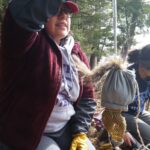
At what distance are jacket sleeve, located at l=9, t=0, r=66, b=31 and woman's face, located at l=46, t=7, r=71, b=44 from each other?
0.30 metres

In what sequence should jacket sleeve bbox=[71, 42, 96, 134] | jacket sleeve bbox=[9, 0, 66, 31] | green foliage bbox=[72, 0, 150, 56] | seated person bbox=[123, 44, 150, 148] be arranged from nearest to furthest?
jacket sleeve bbox=[9, 0, 66, 31]
jacket sleeve bbox=[71, 42, 96, 134]
seated person bbox=[123, 44, 150, 148]
green foliage bbox=[72, 0, 150, 56]

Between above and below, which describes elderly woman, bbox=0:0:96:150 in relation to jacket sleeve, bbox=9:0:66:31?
below

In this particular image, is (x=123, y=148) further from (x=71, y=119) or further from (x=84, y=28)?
(x=84, y=28)

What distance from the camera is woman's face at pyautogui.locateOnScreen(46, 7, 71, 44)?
2398mm

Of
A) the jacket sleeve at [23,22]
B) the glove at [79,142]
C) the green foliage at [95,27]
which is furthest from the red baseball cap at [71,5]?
the green foliage at [95,27]

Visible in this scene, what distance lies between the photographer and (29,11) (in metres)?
2.05

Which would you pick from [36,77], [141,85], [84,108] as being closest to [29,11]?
[36,77]

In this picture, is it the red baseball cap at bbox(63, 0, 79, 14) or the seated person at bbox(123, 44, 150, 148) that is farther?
the seated person at bbox(123, 44, 150, 148)

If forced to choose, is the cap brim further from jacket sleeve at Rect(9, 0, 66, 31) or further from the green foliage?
the green foliage

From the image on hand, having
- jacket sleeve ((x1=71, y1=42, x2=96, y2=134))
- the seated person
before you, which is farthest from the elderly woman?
the seated person

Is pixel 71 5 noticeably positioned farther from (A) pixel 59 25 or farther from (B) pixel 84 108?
(B) pixel 84 108

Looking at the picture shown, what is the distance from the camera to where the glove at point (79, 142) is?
246 centimetres

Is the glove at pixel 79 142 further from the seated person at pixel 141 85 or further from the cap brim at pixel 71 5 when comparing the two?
the seated person at pixel 141 85

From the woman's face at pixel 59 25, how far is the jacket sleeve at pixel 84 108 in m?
0.26
